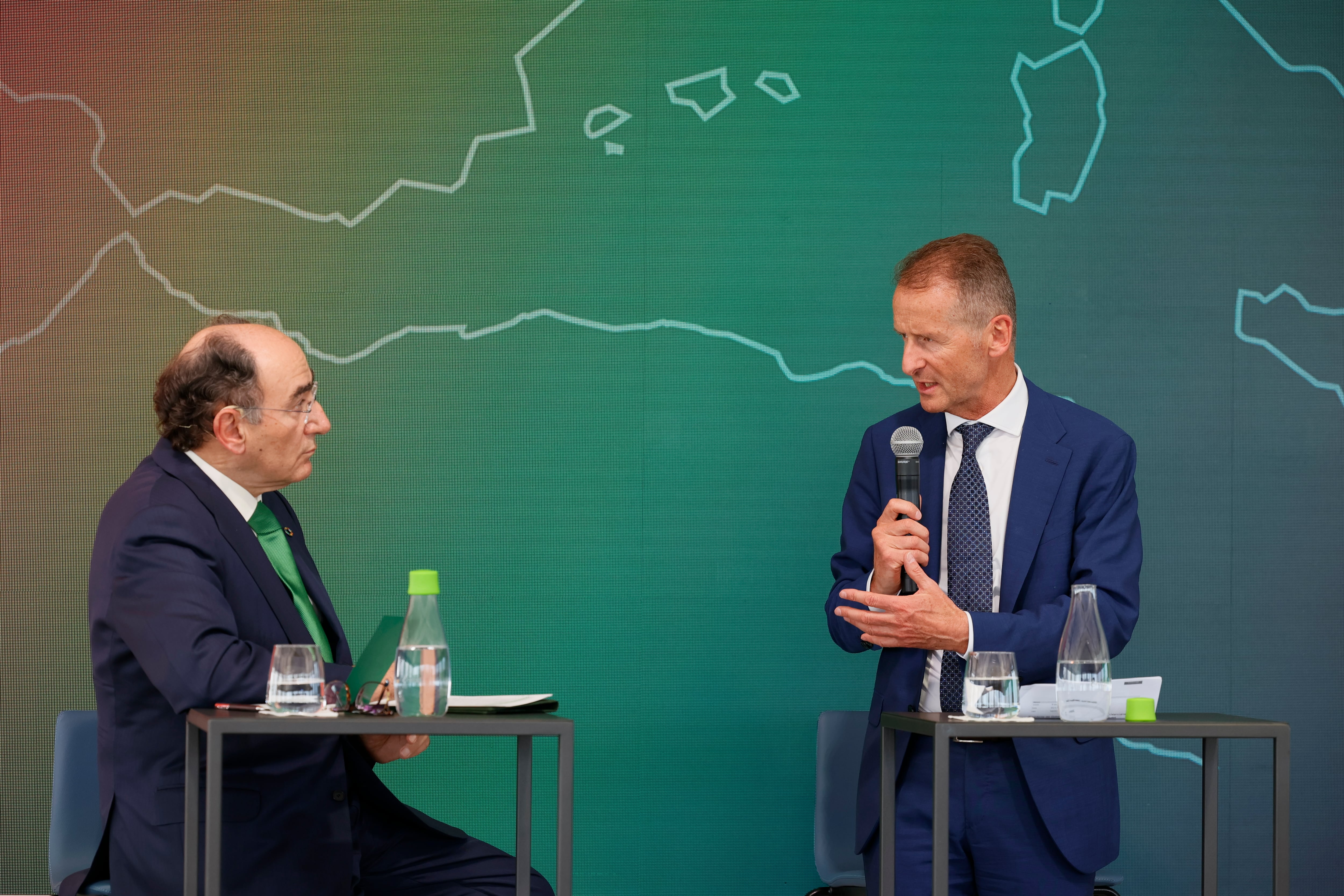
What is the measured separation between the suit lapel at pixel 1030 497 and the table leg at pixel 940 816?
0.48 metres

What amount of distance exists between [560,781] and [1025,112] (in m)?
2.67

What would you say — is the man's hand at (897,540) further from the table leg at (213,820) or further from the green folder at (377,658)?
the table leg at (213,820)

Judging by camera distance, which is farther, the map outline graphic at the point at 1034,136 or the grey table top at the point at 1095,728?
the map outline graphic at the point at 1034,136

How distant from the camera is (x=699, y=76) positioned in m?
3.48

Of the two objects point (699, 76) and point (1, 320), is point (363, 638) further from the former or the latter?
point (699, 76)

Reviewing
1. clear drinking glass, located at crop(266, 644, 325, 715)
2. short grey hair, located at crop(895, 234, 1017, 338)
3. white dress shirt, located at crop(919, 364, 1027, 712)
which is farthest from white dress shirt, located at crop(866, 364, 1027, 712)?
clear drinking glass, located at crop(266, 644, 325, 715)

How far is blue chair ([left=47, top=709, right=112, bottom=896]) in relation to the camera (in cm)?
260

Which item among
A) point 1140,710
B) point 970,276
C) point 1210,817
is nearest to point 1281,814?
point 1210,817

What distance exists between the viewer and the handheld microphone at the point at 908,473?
6.90ft

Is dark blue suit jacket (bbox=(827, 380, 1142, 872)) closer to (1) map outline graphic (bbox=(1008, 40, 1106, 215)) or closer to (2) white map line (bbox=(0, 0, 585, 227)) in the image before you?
(1) map outline graphic (bbox=(1008, 40, 1106, 215))

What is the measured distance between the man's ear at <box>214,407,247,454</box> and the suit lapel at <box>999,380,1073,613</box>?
1.42 m

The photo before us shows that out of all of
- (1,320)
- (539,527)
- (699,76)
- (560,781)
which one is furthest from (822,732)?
(1,320)

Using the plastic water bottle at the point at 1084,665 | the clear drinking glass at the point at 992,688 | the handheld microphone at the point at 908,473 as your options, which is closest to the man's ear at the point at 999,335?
the handheld microphone at the point at 908,473

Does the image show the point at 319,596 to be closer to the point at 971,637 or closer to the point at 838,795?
the point at 971,637
